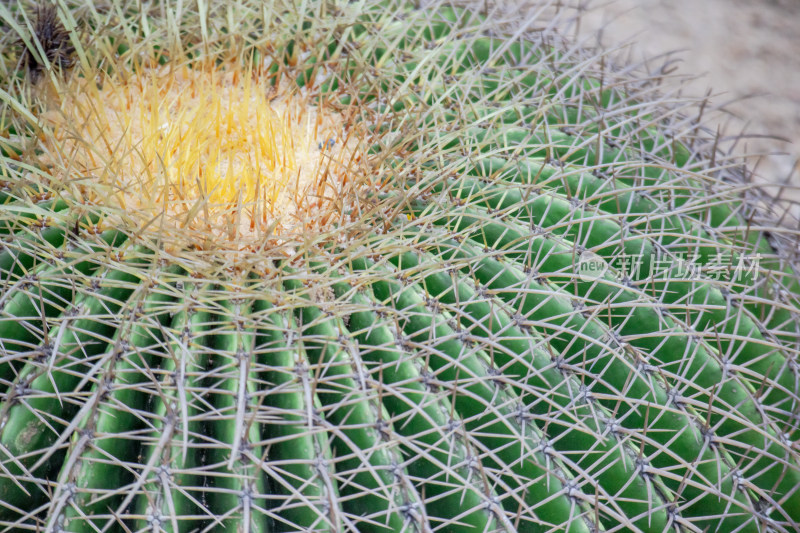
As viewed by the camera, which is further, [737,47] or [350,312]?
[737,47]

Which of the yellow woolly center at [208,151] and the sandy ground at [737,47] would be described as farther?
the sandy ground at [737,47]

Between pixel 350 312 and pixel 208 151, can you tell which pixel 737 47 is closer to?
pixel 208 151

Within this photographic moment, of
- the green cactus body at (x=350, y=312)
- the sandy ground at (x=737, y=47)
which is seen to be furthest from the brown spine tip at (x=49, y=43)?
the sandy ground at (x=737, y=47)

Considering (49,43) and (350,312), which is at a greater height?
(49,43)

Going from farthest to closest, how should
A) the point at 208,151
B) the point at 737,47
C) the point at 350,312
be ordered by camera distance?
the point at 737,47, the point at 208,151, the point at 350,312

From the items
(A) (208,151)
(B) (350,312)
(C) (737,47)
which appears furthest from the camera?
(C) (737,47)

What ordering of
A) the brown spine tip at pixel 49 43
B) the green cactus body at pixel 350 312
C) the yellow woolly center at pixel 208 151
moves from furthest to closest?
the brown spine tip at pixel 49 43 → the yellow woolly center at pixel 208 151 → the green cactus body at pixel 350 312

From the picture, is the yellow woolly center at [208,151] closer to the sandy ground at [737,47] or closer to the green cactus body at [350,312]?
the green cactus body at [350,312]

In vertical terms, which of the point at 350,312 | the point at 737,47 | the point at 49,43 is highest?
the point at 49,43

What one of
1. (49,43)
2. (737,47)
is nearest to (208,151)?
(49,43)
